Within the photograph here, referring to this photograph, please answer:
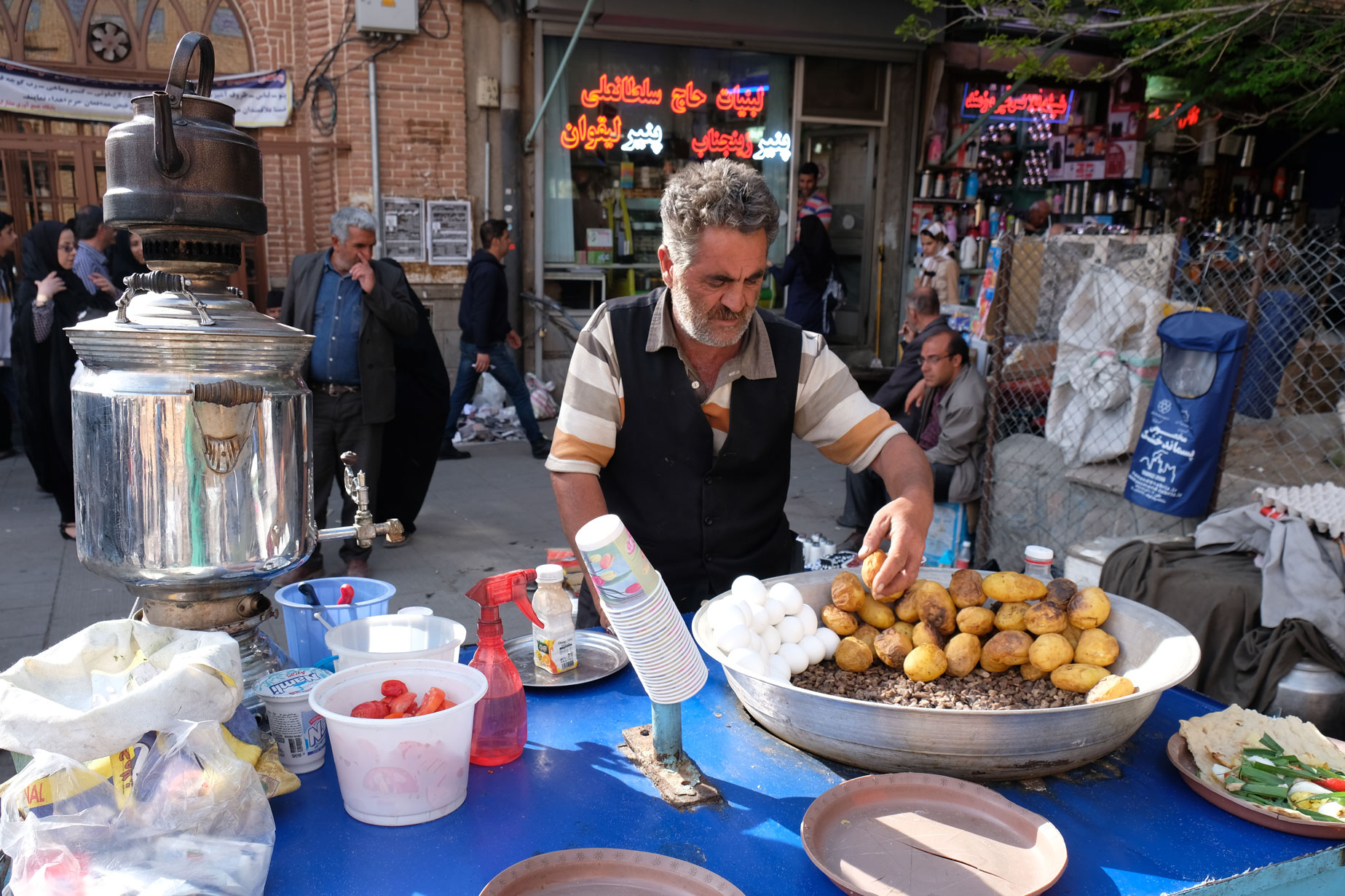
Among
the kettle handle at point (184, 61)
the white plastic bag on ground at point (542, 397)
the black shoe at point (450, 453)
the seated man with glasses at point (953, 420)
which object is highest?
the kettle handle at point (184, 61)

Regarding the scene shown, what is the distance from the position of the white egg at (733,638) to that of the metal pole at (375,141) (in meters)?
7.94

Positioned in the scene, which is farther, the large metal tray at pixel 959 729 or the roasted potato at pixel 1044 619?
the roasted potato at pixel 1044 619

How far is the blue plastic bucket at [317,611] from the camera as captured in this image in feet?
6.81

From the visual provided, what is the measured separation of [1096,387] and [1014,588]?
3.65 metres

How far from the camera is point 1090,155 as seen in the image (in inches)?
472

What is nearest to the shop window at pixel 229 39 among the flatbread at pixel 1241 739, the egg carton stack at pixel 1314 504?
the egg carton stack at pixel 1314 504

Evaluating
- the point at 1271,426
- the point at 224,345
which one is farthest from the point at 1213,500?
the point at 224,345

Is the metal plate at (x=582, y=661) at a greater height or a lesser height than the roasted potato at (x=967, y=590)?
lesser

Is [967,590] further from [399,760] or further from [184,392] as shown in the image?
[184,392]

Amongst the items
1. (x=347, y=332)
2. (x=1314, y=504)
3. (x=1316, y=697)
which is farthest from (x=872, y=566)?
(x=347, y=332)

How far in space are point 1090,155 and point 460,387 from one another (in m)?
8.76

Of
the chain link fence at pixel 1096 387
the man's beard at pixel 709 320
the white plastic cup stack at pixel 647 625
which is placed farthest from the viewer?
the chain link fence at pixel 1096 387

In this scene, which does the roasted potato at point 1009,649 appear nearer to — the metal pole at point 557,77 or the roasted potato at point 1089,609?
the roasted potato at point 1089,609

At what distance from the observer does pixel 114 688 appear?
1.35m
